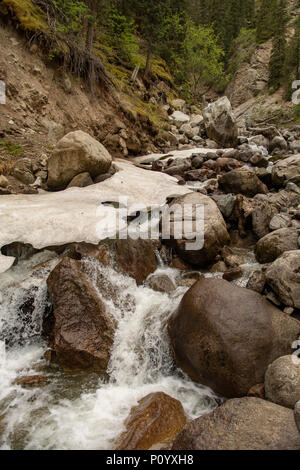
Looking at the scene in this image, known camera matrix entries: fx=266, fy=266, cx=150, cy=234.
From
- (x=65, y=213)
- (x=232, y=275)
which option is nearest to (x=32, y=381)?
(x=65, y=213)

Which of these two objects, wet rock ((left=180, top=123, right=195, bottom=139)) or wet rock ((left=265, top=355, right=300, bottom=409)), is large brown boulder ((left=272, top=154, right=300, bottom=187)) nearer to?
wet rock ((left=265, top=355, right=300, bottom=409))

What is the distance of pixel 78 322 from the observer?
4.30 metres

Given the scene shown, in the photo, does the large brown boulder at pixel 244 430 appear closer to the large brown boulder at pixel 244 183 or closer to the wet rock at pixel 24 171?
the large brown boulder at pixel 244 183

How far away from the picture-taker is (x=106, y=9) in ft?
51.8

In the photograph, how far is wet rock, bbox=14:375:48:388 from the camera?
148 inches

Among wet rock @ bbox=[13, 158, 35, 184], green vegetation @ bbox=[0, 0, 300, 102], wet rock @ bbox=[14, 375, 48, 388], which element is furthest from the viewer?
green vegetation @ bbox=[0, 0, 300, 102]

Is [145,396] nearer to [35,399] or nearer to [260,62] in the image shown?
[35,399]

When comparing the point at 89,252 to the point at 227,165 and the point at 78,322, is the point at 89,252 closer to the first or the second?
the point at 78,322

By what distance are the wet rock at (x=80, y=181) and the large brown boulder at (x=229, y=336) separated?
575cm

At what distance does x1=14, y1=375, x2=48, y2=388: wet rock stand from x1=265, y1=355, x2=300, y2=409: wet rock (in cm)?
302

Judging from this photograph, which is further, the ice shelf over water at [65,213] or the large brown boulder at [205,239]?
the large brown boulder at [205,239]

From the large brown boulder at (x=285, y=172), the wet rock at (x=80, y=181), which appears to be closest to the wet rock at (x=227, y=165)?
the large brown boulder at (x=285, y=172)

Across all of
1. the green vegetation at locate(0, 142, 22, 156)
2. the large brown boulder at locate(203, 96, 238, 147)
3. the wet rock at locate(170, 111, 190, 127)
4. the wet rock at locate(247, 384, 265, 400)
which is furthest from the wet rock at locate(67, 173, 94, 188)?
the wet rock at locate(170, 111, 190, 127)

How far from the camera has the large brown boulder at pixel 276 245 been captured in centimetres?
573
